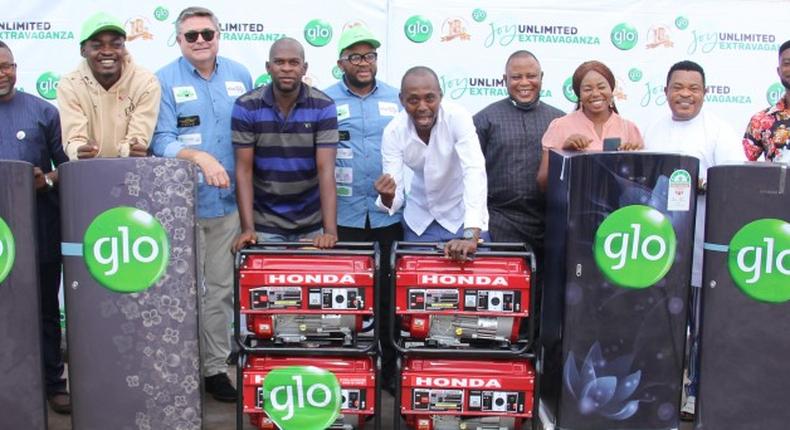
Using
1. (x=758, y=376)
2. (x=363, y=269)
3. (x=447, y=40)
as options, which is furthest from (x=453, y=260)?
(x=447, y=40)

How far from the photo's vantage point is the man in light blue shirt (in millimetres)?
4070

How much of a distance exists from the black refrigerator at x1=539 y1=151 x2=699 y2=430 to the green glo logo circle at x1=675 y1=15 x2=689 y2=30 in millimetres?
2644

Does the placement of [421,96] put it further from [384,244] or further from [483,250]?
[384,244]

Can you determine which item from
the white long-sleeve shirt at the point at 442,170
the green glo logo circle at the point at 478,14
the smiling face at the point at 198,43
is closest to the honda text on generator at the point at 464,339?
the white long-sleeve shirt at the point at 442,170

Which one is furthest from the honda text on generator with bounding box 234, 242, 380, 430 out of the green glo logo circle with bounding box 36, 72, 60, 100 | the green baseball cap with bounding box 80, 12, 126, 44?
the green glo logo circle with bounding box 36, 72, 60, 100

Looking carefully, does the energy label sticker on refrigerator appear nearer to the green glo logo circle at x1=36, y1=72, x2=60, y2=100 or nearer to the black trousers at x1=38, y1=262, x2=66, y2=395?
the black trousers at x1=38, y1=262, x2=66, y2=395

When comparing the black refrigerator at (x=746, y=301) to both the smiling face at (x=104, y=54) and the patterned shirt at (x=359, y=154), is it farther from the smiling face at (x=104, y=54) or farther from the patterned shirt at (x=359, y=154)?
the smiling face at (x=104, y=54)

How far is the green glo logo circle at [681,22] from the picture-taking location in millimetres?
5660

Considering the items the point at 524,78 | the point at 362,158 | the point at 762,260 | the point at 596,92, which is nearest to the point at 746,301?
the point at 762,260

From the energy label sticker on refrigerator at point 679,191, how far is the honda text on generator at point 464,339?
634 mm

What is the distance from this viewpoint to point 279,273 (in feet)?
11.1

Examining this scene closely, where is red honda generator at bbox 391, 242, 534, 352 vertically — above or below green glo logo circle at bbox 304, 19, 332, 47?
below

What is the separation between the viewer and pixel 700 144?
3.92 metres

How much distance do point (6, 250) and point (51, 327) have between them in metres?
0.95
